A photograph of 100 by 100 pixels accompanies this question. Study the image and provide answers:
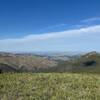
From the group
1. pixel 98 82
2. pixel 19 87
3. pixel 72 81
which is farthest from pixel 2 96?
pixel 98 82

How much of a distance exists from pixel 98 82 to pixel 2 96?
836 cm

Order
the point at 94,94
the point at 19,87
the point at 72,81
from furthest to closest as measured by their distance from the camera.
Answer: the point at 72,81 < the point at 19,87 < the point at 94,94

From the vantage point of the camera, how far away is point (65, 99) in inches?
606

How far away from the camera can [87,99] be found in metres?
15.6

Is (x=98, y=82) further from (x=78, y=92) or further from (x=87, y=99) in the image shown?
(x=87, y=99)

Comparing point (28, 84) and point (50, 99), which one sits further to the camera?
point (28, 84)

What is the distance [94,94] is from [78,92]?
1077 millimetres

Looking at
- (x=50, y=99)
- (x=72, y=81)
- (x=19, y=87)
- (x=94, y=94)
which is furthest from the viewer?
(x=72, y=81)

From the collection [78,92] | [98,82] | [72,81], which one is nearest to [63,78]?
[72,81]

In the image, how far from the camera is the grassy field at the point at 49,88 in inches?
624

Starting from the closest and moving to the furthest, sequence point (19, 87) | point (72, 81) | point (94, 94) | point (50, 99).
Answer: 1. point (50, 99)
2. point (94, 94)
3. point (19, 87)
4. point (72, 81)

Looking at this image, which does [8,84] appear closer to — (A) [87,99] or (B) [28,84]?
(B) [28,84]

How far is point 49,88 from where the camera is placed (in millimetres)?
17875

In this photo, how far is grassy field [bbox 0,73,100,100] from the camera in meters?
15.8
